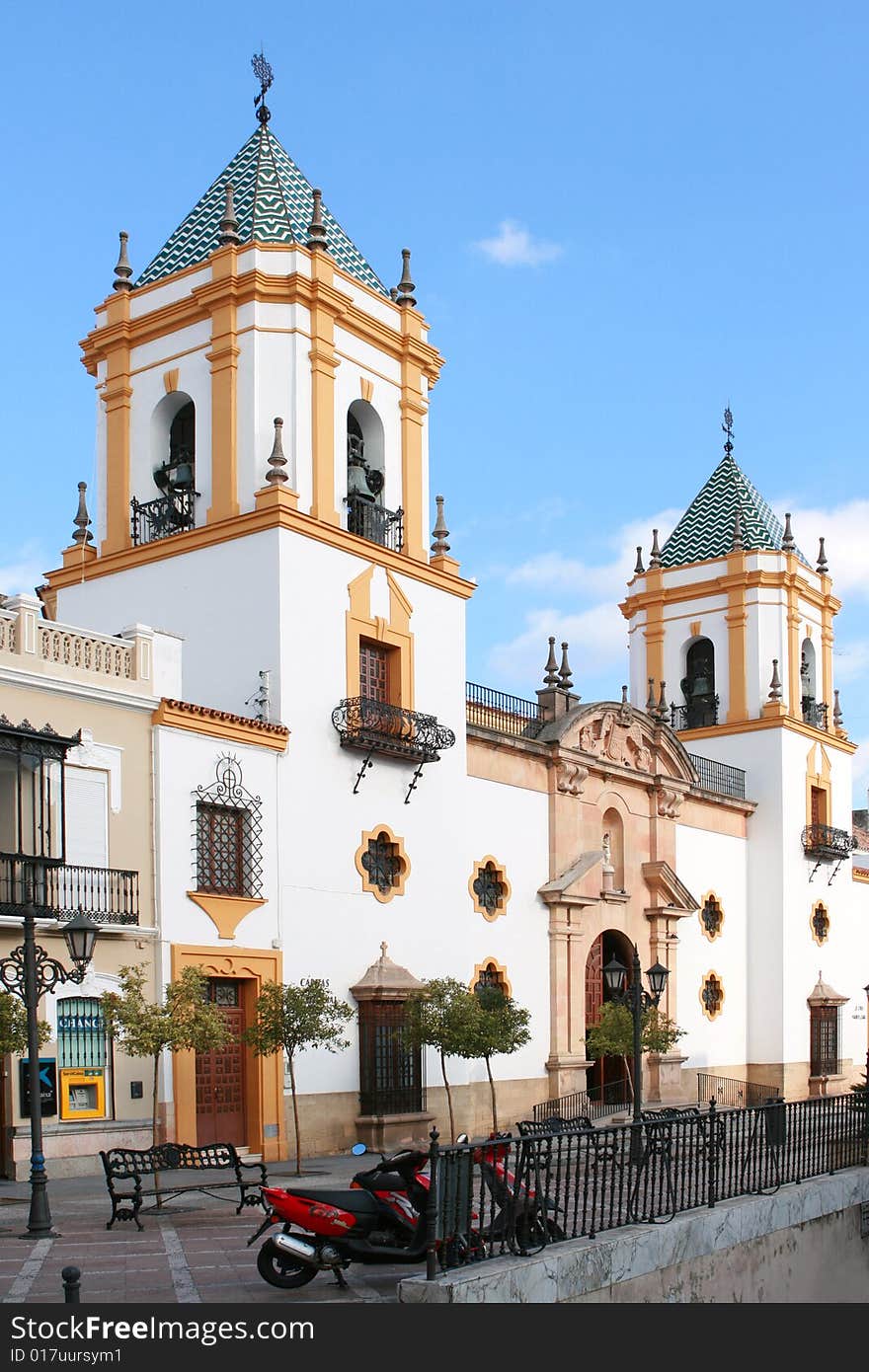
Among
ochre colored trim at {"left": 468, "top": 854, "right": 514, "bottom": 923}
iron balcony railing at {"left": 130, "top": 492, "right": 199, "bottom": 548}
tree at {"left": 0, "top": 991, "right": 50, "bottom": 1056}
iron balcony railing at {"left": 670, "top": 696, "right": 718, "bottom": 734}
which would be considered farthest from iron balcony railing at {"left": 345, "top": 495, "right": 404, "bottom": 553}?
iron balcony railing at {"left": 670, "top": 696, "right": 718, "bottom": 734}

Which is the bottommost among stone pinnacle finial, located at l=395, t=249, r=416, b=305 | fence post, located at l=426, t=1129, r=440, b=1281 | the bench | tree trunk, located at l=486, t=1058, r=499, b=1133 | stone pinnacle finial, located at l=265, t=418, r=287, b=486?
tree trunk, located at l=486, t=1058, r=499, b=1133

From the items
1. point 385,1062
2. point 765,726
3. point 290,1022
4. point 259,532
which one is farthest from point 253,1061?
point 765,726

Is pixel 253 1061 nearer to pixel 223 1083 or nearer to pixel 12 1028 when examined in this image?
pixel 223 1083

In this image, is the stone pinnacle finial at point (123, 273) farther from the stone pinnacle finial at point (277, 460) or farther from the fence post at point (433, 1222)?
the fence post at point (433, 1222)

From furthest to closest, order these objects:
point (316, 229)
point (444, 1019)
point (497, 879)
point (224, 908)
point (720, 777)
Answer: point (720, 777), point (497, 879), point (316, 229), point (444, 1019), point (224, 908)

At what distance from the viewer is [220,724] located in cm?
2198

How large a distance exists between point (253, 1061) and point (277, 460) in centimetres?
862

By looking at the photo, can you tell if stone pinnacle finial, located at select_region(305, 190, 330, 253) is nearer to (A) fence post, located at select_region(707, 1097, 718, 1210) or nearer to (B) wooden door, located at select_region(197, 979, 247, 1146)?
(B) wooden door, located at select_region(197, 979, 247, 1146)

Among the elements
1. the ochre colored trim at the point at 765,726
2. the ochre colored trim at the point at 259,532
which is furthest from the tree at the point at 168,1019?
the ochre colored trim at the point at 765,726

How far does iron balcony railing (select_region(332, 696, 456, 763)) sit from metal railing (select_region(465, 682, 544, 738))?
244 centimetres

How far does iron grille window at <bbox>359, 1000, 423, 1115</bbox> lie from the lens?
23.7 meters

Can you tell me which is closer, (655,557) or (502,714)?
(502,714)
